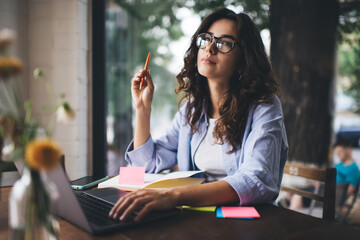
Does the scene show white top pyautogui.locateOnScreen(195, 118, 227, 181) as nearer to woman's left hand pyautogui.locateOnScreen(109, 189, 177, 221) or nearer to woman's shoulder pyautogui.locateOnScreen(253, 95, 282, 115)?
woman's shoulder pyautogui.locateOnScreen(253, 95, 282, 115)

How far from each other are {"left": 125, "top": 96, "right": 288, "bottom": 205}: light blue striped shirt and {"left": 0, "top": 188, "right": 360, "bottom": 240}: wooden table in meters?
0.14

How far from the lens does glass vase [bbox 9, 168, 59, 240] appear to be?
18.7 inches

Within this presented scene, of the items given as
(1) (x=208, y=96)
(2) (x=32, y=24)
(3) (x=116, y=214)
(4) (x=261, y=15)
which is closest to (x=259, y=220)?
(3) (x=116, y=214)

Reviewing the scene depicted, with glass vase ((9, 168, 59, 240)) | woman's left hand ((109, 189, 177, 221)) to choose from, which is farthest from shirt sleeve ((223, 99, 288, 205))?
glass vase ((9, 168, 59, 240))

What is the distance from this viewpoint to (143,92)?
147 centimetres

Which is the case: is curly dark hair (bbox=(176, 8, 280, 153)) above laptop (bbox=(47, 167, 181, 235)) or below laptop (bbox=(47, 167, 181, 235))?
above

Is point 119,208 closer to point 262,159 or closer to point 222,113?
point 262,159

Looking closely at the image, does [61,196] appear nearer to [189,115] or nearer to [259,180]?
[259,180]

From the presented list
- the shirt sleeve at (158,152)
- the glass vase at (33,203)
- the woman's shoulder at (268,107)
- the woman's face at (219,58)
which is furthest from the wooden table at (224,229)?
the woman's face at (219,58)

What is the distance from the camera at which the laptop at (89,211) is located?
0.63 meters

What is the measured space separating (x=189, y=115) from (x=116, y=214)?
799 mm

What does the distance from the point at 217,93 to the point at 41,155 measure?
1148 mm

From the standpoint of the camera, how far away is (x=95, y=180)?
1.25 meters

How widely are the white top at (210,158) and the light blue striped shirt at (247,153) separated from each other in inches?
1.0
